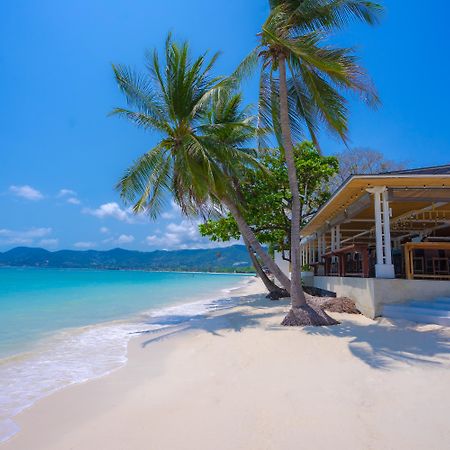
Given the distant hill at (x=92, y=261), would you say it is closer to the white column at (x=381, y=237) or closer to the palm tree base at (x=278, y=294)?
the palm tree base at (x=278, y=294)

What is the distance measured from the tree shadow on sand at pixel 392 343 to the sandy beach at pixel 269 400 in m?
0.02

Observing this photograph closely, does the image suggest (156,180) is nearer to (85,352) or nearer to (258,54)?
(258,54)

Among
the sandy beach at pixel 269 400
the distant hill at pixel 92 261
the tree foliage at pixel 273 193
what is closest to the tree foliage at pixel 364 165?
the tree foliage at pixel 273 193

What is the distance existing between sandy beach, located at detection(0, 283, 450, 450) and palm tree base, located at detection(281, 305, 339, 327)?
1019 millimetres

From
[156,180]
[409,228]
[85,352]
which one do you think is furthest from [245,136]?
[85,352]

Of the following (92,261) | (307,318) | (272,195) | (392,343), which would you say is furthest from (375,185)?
(92,261)

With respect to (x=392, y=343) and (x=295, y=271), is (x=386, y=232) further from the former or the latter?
(x=392, y=343)

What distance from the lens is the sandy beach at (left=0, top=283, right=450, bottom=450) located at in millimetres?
2891

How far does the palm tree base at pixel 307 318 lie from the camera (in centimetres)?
731

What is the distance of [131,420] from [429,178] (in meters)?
6.89

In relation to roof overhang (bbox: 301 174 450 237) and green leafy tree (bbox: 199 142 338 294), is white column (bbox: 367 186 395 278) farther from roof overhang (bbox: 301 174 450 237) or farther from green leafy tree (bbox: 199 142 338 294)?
green leafy tree (bbox: 199 142 338 294)

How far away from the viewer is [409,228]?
1295 centimetres

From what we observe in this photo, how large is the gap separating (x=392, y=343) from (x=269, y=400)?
2765 millimetres

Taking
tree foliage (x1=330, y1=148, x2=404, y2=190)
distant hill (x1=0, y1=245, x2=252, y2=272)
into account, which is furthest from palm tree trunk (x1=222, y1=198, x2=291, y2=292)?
distant hill (x1=0, y1=245, x2=252, y2=272)
